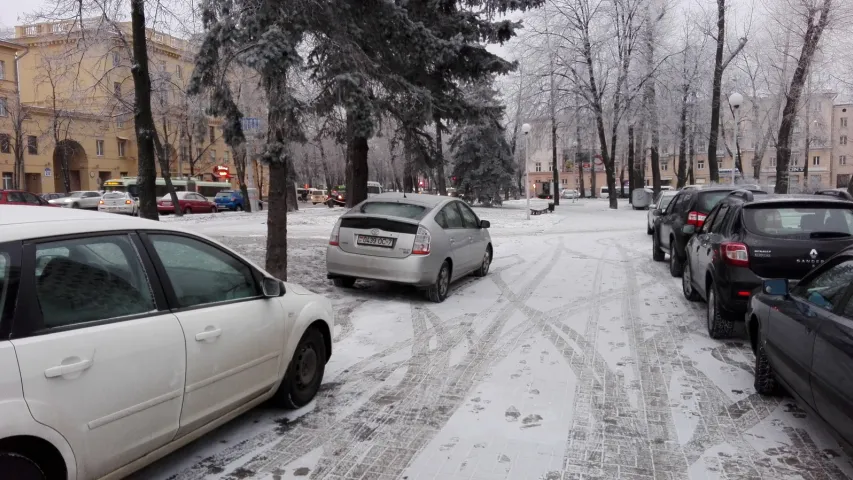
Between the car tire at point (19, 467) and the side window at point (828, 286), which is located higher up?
the side window at point (828, 286)

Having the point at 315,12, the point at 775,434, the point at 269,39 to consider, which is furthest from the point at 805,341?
the point at 315,12

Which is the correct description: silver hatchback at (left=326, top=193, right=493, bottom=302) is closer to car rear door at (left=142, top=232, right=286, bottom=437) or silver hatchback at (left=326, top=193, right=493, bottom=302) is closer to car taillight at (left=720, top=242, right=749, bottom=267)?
car taillight at (left=720, top=242, right=749, bottom=267)

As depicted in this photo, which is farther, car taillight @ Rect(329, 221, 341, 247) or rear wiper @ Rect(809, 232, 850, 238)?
car taillight @ Rect(329, 221, 341, 247)

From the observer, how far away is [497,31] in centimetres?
1344

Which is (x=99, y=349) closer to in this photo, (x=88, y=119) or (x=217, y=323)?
(x=217, y=323)

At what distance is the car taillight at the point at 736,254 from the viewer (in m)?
6.12

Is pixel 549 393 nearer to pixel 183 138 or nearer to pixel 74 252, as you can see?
pixel 74 252

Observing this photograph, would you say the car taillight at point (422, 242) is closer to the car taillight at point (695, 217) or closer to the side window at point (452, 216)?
the side window at point (452, 216)

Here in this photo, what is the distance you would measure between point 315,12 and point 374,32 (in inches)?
85.3

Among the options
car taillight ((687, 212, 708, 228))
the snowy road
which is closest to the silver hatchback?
the snowy road

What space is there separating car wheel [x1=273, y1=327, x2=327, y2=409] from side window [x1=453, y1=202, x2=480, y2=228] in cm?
547

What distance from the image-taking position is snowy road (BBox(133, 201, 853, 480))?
3.71 meters

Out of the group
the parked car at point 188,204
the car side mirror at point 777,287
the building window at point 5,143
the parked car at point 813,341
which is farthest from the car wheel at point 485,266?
the building window at point 5,143

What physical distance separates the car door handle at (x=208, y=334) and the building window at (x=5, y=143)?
153 ft
